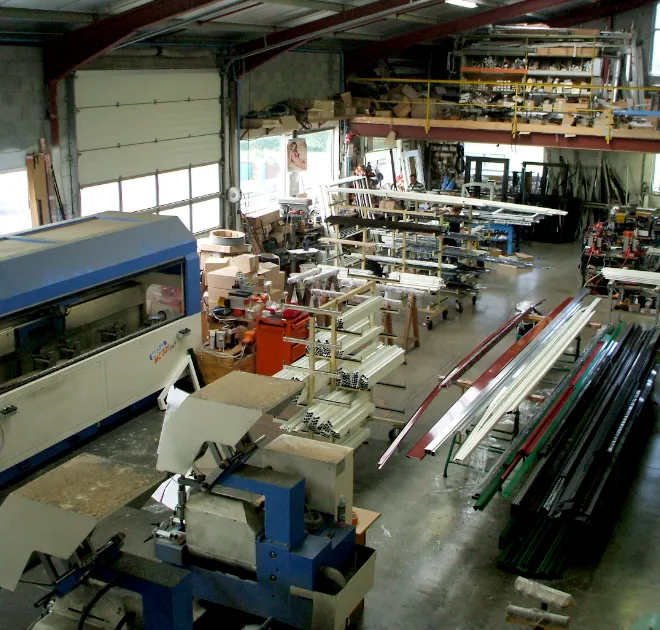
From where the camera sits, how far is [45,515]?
3.30 meters

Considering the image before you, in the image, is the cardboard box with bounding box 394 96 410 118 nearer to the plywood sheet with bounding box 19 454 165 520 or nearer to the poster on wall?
the poster on wall

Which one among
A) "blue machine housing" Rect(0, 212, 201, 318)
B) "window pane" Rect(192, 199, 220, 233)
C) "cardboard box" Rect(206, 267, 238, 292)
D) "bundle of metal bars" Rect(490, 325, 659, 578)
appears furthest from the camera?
"window pane" Rect(192, 199, 220, 233)

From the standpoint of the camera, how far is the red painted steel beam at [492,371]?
5777 millimetres

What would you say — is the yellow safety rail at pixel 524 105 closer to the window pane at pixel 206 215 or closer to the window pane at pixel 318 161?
the window pane at pixel 318 161

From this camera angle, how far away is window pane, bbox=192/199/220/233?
468 inches

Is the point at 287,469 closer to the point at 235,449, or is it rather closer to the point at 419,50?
the point at 235,449

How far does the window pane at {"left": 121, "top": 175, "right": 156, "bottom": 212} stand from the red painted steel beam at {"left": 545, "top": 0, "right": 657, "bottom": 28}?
986 cm

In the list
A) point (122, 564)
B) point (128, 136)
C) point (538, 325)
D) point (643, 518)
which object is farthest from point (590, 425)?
point (128, 136)

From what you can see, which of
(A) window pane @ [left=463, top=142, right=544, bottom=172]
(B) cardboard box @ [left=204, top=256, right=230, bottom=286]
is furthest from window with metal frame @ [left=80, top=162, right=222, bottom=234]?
(A) window pane @ [left=463, top=142, right=544, bottom=172]

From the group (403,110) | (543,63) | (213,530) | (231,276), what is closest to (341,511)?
(213,530)

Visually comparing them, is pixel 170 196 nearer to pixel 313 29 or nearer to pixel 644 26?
pixel 313 29

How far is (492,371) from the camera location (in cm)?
728

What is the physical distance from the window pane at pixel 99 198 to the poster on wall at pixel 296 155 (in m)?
4.13

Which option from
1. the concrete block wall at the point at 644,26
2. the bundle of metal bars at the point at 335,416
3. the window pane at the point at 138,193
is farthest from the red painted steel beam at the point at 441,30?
the bundle of metal bars at the point at 335,416
